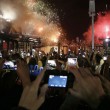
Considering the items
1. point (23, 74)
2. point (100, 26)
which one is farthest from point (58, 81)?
point (100, 26)

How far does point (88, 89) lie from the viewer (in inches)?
101

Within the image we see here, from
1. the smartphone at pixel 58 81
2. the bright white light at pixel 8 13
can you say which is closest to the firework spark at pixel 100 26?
the bright white light at pixel 8 13

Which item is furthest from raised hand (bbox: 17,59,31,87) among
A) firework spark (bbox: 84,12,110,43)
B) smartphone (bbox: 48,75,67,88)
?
firework spark (bbox: 84,12,110,43)

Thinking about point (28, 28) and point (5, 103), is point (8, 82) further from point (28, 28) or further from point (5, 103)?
point (28, 28)

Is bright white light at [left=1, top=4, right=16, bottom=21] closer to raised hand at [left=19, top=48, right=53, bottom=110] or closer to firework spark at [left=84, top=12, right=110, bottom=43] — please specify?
firework spark at [left=84, top=12, right=110, bottom=43]

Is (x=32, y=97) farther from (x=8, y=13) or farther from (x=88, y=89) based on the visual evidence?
(x=8, y=13)

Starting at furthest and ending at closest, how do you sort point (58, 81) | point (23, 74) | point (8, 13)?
point (8, 13), point (58, 81), point (23, 74)

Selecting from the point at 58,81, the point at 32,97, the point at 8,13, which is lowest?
the point at 58,81

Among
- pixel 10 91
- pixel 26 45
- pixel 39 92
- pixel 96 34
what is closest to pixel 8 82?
pixel 10 91

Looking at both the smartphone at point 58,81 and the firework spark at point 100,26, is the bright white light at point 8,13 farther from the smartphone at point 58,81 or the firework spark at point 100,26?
the smartphone at point 58,81

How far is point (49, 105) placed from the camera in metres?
6.09

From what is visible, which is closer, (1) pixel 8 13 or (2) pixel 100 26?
(1) pixel 8 13

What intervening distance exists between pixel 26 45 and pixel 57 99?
131 ft

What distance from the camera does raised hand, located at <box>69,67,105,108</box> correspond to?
8.41 ft
